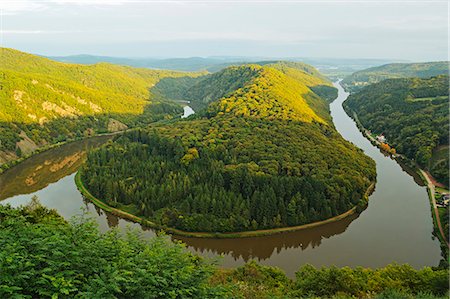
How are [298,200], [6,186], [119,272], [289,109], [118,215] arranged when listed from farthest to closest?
[289,109] < [6,186] < [118,215] < [298,200] < [119,272]

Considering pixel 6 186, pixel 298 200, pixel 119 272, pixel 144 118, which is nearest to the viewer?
pixel 119 272

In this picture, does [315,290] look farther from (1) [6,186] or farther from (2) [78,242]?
(1) [6,186]

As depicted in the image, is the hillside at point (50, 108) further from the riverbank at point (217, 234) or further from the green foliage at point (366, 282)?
the green foliage at point (366, 282)

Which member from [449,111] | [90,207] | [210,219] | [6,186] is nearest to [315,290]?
[210,219]

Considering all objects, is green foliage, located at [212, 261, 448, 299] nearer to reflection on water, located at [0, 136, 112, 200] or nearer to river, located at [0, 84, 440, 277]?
river, located at [0, 84, 440, 277]

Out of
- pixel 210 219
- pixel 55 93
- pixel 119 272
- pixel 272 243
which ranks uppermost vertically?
pixel 55 93

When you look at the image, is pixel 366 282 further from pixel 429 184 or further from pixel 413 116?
pixel 413 116

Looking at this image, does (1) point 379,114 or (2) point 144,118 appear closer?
(1) point 379,114
